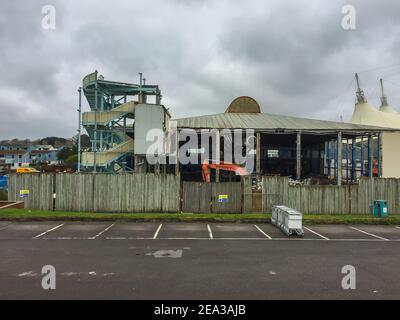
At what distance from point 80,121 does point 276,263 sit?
3170cm

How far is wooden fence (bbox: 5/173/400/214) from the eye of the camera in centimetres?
2023

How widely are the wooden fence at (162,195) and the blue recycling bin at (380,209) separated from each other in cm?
94

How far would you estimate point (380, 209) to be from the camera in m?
19.8

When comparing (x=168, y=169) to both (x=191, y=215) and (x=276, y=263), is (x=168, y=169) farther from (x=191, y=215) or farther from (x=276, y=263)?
(x=276, y=263)

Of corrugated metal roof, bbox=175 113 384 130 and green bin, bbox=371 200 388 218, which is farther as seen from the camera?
corrugated metal roof, bbox=175 113 384 130

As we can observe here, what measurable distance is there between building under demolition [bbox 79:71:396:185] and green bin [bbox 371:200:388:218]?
15.6m

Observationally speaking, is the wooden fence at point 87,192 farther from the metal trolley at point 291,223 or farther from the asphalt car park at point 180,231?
the metal trolley at point 291,223

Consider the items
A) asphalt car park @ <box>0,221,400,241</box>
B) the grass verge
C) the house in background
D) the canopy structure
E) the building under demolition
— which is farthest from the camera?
the house in background

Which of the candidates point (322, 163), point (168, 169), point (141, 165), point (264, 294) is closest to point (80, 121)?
point (141, 165)

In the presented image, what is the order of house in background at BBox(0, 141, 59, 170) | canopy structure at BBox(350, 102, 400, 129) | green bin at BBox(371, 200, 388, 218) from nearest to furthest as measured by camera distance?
green bin at BBox(371, 200, 388, 218)
canopy structure at BBox(350, 102, 400, 129)
house in background at BBox(0, 141, 59, 170)

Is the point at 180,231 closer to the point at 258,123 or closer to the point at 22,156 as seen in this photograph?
the point at 258,123

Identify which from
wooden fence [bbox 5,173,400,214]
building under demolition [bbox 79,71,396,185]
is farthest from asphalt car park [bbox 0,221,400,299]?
building under demolition [bbox 79,71,396,185]

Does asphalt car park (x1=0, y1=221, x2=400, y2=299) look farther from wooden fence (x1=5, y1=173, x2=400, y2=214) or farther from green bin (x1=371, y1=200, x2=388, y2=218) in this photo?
wooden fence (x1=5, y1=173, x2=400, y2=214)
